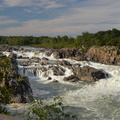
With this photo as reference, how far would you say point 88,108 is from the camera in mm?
15312

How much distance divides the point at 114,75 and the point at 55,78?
357 inches

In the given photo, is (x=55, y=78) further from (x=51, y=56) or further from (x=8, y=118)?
(x=8, y=118)

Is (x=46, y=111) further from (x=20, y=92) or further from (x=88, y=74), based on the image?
(x=88, y=74)

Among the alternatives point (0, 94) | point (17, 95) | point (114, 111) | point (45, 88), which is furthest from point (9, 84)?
point (0, 94)

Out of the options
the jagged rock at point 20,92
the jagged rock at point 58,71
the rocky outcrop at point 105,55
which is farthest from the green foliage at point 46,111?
the rocky outcrop at point 105,55

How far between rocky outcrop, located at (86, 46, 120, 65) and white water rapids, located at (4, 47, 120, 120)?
13.1 m

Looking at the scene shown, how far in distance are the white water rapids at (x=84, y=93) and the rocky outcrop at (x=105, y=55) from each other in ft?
43.1

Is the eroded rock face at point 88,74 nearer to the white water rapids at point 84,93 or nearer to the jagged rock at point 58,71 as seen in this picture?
the white water rapids at point 84,93

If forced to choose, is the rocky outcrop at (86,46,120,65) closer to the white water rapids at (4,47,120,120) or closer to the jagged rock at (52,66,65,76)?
the white water rapids at (4,47,120,120)

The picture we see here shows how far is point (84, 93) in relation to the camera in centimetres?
1992

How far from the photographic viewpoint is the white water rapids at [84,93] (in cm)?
1452

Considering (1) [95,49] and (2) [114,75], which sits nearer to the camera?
(2) [114,75]

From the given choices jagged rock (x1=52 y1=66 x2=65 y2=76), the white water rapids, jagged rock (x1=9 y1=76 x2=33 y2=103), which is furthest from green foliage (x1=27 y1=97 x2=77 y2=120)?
jagged rock (x1=52 y1=66 x2=65 y2=76)

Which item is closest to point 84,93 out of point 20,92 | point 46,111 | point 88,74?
point 20,92
